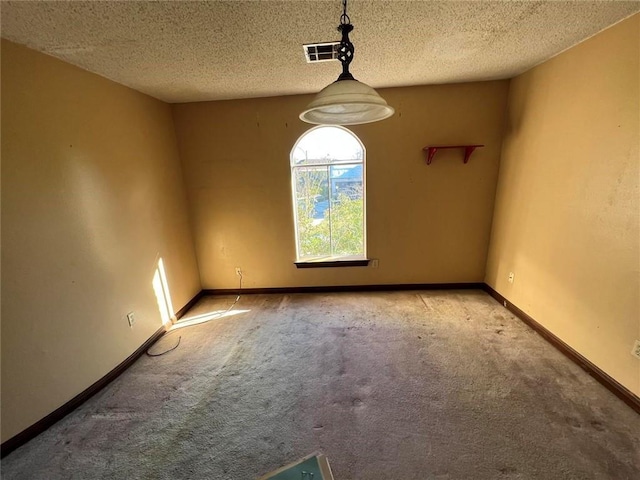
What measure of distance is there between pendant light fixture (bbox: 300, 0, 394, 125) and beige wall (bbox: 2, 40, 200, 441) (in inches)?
67.6

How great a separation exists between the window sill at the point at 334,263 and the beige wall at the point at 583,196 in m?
1.58

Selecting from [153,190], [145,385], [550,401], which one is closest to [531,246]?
[550,401]

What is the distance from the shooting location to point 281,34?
1.67m

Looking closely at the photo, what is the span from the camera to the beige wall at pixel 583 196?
5.53ft

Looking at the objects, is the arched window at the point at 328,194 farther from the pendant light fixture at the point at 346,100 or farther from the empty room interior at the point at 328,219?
the pendant light fixture at the point at 346,100

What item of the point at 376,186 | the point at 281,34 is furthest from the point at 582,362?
the point at 281,34

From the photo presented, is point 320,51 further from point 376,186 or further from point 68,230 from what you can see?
point 68,230

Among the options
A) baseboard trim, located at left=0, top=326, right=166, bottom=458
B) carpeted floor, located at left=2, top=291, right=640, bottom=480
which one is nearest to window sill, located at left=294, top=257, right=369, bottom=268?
carpeted floor, located at left=2, top=291, right=640, bottom=480

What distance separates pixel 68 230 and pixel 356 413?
88.3 inches

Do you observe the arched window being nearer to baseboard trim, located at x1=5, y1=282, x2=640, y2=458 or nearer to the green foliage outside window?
the green foliage outside window

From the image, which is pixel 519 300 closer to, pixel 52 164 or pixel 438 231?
pixel 438 231

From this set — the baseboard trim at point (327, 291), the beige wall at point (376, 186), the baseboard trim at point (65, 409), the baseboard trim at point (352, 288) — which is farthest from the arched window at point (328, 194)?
the baseboard trim at point (65, 409)

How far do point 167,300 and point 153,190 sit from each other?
44.3 inches

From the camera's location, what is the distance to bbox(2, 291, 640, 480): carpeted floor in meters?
1.43
